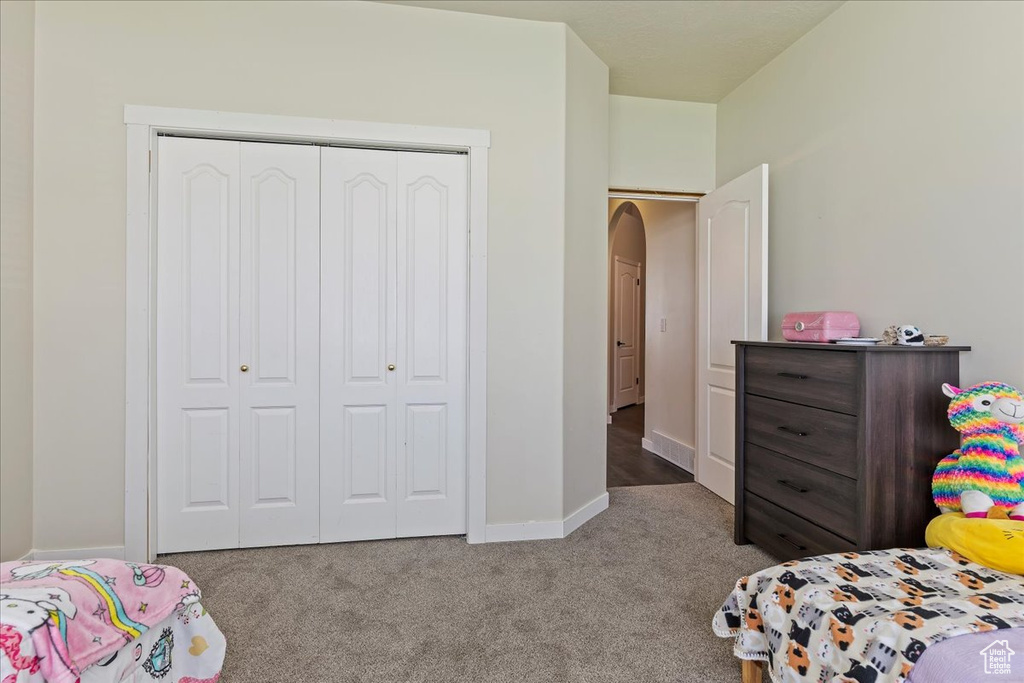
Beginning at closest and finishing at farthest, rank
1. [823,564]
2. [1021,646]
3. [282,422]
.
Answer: [1021,646]
[823,564]
[282,422]

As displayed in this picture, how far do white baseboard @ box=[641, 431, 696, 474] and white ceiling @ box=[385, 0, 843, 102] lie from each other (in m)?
2.69

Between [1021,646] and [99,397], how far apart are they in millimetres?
3379

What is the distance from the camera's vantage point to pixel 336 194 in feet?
9.12

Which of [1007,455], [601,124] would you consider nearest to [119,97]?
[601,124]

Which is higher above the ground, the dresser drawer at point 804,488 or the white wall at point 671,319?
the white wall at point 671,319

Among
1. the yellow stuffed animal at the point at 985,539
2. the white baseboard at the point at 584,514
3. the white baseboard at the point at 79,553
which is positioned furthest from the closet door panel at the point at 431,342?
the yellow stuffed animal at the point at 985,539

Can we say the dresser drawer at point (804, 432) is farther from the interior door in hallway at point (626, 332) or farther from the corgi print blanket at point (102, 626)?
the interior door in hallway at point (626, 332)

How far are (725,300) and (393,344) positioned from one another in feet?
6.94

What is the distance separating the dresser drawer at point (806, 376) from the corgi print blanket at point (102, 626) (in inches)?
91.0

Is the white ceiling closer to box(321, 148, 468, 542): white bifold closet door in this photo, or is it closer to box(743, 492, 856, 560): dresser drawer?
box(321, 148, 468, 542): white bifold closet door

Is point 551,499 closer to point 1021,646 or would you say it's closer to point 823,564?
point 823,564

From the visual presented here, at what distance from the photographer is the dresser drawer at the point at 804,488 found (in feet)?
6.85

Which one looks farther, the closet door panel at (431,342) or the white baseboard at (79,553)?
the closet door panel at (431,342)

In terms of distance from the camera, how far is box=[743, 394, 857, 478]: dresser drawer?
6.86ft
